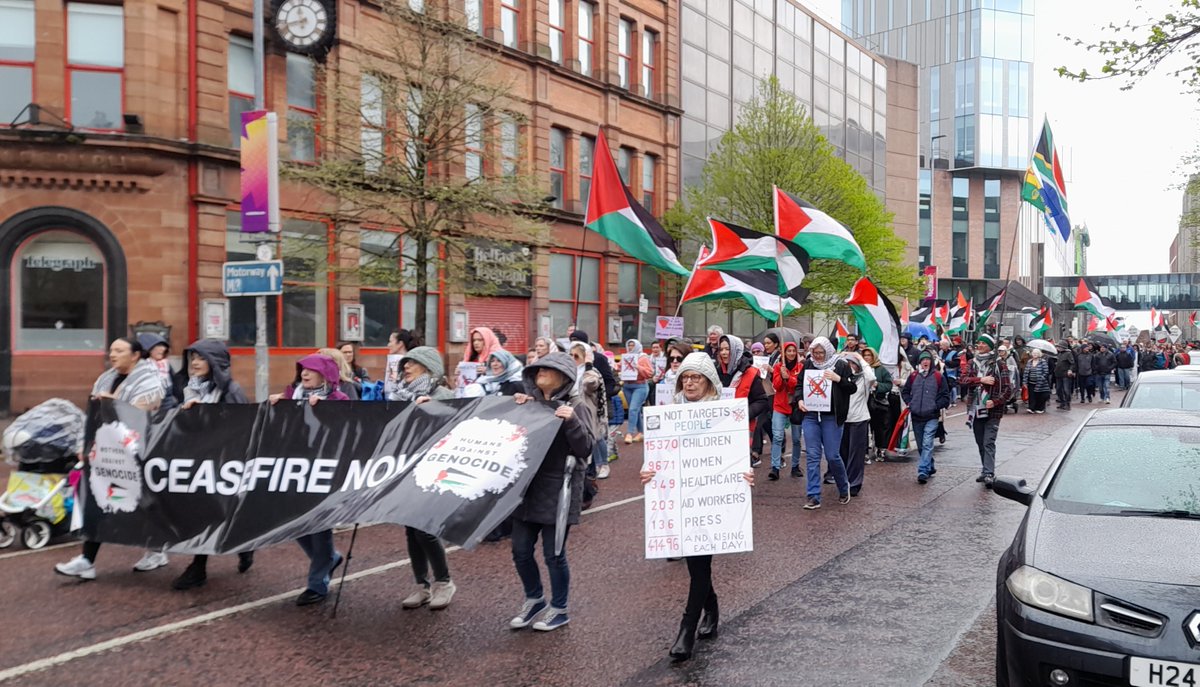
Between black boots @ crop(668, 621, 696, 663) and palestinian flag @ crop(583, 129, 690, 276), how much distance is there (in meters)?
9.45

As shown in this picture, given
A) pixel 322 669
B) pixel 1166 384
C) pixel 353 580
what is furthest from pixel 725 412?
pixel 1166 384

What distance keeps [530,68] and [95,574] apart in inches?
894

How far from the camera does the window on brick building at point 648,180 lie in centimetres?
3231

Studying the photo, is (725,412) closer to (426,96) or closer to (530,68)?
(426,96)

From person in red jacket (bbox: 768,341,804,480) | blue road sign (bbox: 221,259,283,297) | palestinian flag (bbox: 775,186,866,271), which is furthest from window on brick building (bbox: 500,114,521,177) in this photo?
person in red jacket (bbox: 768,341,804,480)

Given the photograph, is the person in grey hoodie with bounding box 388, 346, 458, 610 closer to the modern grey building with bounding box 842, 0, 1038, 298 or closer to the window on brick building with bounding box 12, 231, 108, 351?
the window on brick building with bounding box 12, 231, 108, 351

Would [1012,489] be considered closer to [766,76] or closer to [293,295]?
[293,295]

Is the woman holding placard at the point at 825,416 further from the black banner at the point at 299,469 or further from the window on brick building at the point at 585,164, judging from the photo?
the window on brick building at the point at 585,164

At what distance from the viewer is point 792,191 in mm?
29422

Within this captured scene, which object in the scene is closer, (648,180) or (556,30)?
(556,30)

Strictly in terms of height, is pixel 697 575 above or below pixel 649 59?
below

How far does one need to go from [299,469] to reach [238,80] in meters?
16.6

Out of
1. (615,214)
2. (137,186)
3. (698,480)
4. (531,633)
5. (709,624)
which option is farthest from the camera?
(137,186)

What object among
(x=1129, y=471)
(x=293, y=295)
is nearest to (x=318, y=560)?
(x=1129, y=471)
